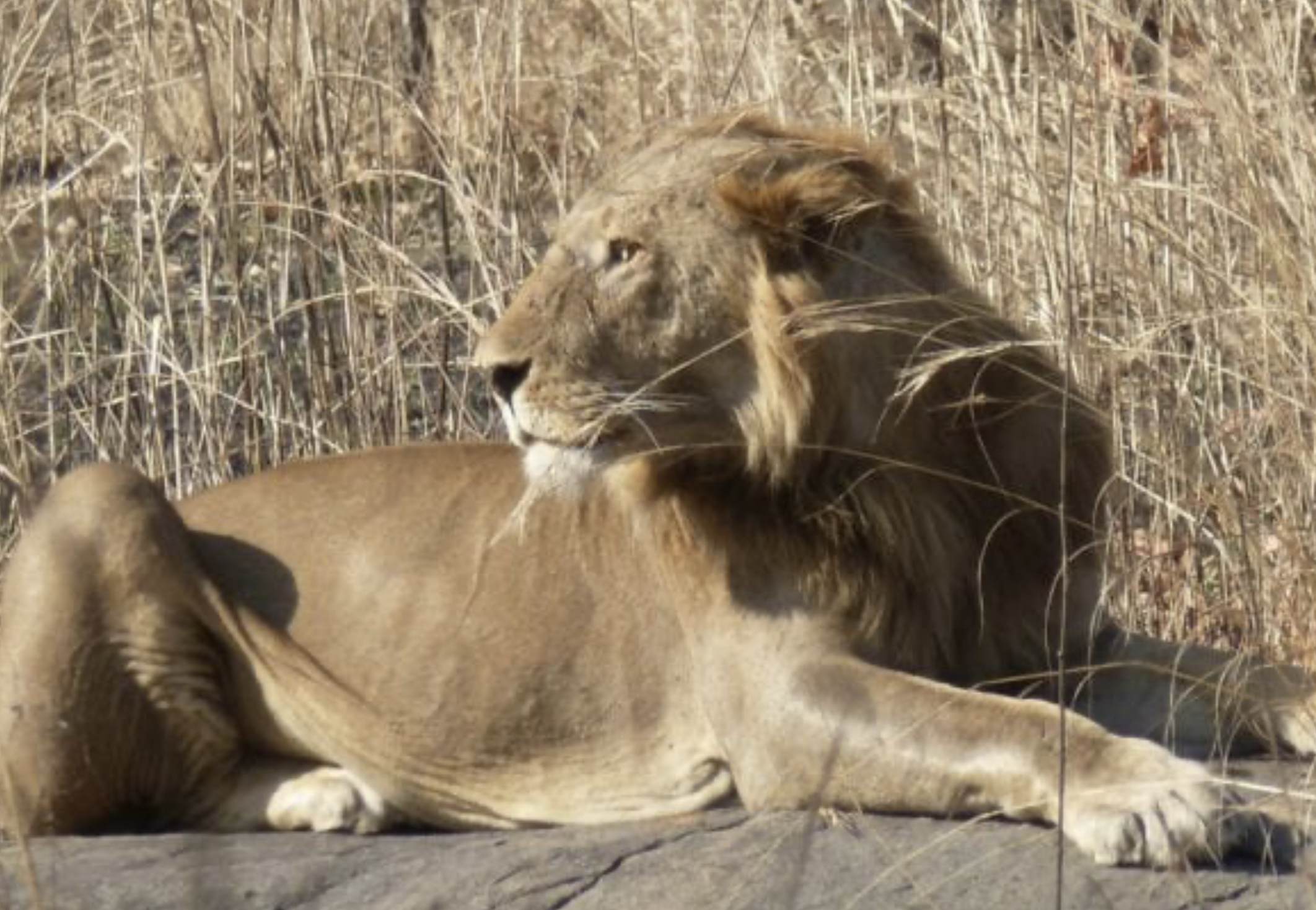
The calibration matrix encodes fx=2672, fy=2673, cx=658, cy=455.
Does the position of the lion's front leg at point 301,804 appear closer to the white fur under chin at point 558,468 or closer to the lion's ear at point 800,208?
the white fur under chin at point 558,468

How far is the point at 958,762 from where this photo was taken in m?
3.99

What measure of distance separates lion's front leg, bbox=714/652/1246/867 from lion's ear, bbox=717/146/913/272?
2.12ft

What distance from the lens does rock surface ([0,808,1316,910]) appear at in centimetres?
362

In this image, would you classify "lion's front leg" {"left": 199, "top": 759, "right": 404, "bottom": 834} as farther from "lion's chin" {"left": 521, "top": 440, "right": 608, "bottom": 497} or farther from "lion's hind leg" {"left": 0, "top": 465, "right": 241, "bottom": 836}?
"lion's chin" {"left": 521, "top": 440, "right": 608, "bottom": 497}

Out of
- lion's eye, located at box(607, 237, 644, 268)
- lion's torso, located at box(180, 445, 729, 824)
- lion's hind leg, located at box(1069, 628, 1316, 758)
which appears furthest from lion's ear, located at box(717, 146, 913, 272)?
lion's hind leg, located at box(1069, 628, 1316, 758)

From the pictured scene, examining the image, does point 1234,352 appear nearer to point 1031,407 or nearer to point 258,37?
point 1031,407

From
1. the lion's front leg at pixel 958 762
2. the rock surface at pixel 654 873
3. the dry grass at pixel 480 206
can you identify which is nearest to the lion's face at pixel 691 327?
the lion's front leg at pixel 958 762

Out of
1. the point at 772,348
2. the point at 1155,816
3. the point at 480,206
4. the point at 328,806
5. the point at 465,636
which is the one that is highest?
the point at 480,206

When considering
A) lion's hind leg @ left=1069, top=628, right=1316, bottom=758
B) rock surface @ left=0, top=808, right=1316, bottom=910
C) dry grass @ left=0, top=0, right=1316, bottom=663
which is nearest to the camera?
rock surface @ left=0, top=808, right=1316, bottom=910

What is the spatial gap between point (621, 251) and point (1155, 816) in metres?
1.28

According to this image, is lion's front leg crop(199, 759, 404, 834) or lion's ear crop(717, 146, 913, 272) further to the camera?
lion's front leg crop(199, 759, 404, 834)

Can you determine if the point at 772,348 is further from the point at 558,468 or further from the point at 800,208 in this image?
the point at 558,468

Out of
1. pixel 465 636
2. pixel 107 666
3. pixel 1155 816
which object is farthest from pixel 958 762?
pixel 107 666

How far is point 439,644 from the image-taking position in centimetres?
474
